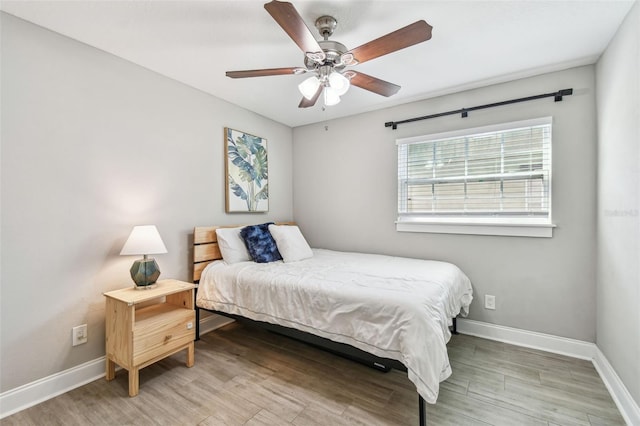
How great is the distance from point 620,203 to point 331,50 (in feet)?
7.12

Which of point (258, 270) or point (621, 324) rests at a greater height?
point (258, 270)

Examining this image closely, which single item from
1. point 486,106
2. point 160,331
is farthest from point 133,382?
point 486,106

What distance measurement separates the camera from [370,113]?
3.51 m

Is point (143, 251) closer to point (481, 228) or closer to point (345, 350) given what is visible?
point (345, 350)

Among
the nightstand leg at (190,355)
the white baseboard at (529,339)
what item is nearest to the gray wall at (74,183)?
the nightstand leg at (190,355)

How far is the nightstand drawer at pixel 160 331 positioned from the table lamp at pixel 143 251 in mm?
242

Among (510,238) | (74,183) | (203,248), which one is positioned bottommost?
(203,248)

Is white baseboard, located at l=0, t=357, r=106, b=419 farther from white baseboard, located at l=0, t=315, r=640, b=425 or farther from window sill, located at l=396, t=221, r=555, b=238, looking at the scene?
window sill, located at l=396, t=221, r=555, b=238

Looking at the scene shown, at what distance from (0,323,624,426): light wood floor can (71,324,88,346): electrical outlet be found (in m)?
0.32

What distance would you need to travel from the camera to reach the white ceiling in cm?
174

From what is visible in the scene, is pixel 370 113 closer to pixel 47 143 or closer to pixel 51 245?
pixel 47 143

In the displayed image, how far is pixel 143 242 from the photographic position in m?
2.16

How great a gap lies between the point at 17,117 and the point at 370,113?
3.18 m

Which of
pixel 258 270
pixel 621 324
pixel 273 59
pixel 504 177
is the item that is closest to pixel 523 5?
pixel 504 177
